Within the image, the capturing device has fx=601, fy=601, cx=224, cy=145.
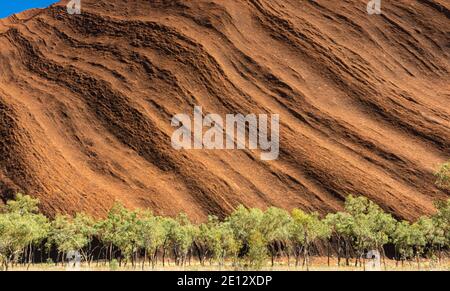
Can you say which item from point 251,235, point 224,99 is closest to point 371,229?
point 251,235

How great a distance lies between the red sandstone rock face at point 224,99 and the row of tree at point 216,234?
5.77 metres

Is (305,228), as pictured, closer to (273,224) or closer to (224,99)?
(273,224)

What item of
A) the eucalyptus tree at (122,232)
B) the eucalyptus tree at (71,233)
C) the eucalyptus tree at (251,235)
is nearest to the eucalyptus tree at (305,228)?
the eucalyptus tree at (251,235)

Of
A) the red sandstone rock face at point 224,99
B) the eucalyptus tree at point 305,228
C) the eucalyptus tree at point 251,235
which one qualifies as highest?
the red sandstone rock face at point 224,99

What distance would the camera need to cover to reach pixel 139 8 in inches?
3804

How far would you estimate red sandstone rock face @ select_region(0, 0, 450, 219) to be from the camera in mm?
69938

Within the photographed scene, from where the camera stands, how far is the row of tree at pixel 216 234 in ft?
140

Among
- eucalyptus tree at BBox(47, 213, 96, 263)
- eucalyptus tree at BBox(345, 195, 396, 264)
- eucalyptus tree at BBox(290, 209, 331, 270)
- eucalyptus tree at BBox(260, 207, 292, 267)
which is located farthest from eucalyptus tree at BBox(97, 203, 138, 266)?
eucalyptus tree at BBox(345, 195, 396, 264)

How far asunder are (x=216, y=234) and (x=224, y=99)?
115 feet

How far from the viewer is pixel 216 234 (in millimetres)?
48906

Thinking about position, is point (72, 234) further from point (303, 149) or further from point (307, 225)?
point (303, 149)

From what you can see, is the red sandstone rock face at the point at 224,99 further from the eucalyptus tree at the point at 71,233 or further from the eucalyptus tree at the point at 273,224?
the eucalyptus tree at the point at 273,224

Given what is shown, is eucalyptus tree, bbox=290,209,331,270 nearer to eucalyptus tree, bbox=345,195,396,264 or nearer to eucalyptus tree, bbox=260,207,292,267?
eucalyptus tree, bbox=260,207,292,267
